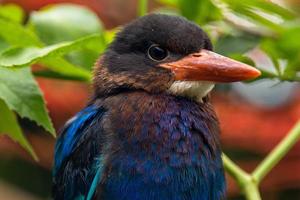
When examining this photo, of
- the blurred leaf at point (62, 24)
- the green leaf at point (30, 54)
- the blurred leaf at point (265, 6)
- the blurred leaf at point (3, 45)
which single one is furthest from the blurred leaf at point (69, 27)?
the blurred leaf at point (265, 6)

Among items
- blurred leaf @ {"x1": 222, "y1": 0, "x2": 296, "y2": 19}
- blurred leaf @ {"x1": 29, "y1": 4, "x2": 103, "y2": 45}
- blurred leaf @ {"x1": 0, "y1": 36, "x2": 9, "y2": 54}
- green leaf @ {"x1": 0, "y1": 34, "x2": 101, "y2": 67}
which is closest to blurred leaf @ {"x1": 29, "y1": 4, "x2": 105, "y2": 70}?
blurred leaf @ {"x1": 29, "y1": 4, "x2": 103, "y2": 45}

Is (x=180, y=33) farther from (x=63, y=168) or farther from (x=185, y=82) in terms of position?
(x=63, y=168)

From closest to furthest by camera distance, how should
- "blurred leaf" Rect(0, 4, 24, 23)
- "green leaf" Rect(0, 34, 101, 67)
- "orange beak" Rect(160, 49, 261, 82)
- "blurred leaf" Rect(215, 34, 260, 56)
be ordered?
1. "green leaf" Rect(0, 34, 101, 67)
2. "orange beak" Rect(160, 49, 261, 82)
3. "blurred leaf" Rect(215, 34, 260, 56)
4. "blurred leaf" Rect(0, 4, 24, 23)

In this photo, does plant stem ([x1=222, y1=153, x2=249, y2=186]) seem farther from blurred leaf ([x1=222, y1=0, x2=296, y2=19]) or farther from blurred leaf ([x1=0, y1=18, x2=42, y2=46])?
blurred leaf ([x1=0, y1=18, x2=42, y2=46])

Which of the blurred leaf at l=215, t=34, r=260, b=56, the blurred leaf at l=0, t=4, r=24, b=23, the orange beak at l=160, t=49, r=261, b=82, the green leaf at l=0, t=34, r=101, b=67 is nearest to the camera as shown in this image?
the green leaf at l=0, t=34, r=101, b=67

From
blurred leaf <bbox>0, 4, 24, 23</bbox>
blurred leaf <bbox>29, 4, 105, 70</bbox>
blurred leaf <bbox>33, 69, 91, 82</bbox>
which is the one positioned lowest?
blurred leaf <bbox>33, 69, 91, 82</bbox>

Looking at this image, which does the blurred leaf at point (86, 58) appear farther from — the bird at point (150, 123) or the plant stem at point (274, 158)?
the plant stem at point (274, 158)
